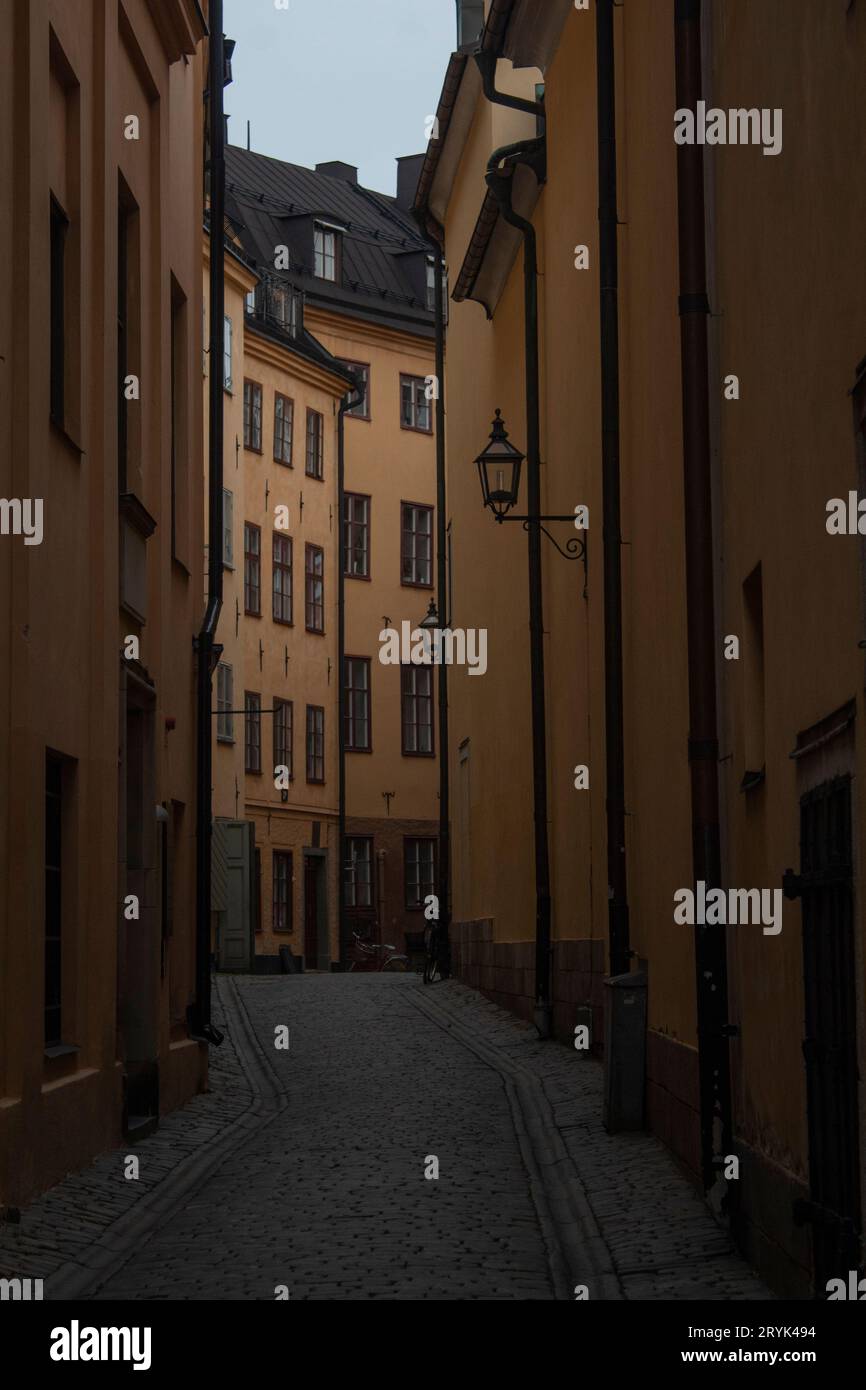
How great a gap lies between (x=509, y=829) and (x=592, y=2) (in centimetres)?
901

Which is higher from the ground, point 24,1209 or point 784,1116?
point 784,1116

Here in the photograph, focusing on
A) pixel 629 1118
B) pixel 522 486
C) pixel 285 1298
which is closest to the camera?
pixel 285 1298

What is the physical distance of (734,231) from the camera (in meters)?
9.09

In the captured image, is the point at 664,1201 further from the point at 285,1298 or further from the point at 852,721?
the point at 852,721

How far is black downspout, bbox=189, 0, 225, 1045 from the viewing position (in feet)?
55.0

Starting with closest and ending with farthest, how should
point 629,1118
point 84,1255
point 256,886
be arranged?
1. point 84,1255
2. point 629,1118
3. point 256,886

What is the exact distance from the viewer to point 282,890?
4278 cm

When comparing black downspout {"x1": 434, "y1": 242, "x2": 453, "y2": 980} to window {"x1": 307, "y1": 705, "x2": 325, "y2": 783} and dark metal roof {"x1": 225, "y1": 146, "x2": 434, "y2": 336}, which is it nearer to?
window {"x1": 307, "y1": 705, "x2": 325, "y2": 783}

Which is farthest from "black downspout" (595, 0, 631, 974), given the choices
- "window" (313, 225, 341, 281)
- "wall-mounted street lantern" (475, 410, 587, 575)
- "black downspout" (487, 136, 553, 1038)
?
"window" (313, 225, 341, 281)

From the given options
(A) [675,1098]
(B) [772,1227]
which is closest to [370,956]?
(A) [675,1098]

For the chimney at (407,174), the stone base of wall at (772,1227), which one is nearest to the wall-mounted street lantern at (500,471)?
the stone base of wall at (772,1227)

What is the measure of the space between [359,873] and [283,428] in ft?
32.1

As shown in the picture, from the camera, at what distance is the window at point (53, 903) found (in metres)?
11.6

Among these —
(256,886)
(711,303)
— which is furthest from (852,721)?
(256,886)
